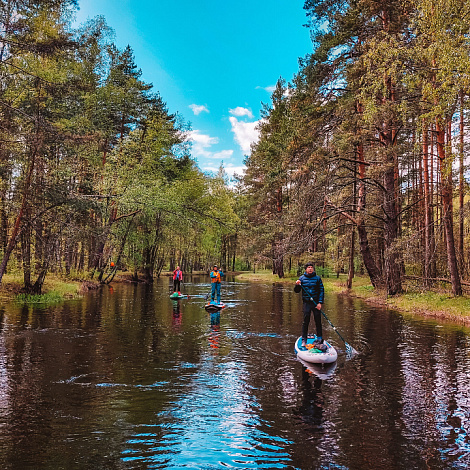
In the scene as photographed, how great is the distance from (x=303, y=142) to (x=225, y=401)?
752 inches

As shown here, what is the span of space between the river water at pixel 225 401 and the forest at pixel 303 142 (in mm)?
4394

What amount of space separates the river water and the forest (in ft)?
14.4

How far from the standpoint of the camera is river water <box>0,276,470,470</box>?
15.7 feet

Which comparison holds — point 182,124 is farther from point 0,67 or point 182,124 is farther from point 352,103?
point 0,67

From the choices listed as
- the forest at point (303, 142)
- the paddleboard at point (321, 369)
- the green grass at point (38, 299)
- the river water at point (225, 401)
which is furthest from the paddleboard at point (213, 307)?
the paddleboard at point (321, 369)

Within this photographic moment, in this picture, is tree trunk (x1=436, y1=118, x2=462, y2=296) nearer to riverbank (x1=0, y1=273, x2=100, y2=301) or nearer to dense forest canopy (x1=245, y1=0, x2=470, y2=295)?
dense forest canopy (x1=245, y1=0, x2=470, y2=295)

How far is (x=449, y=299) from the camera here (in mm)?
17078

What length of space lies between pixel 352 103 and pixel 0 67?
1690 centimetres

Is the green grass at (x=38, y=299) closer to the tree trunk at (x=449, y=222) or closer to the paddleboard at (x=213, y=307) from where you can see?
the paddleboard at (x=213, y=307)

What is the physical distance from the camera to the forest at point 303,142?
41.8 feet

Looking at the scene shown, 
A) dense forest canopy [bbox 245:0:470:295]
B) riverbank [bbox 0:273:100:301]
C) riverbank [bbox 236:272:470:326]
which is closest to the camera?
riverbank [bbox 236:272:470:326]

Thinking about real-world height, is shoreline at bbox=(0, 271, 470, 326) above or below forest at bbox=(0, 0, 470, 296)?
below

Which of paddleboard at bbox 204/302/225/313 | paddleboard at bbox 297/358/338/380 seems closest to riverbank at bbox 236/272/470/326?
paddleboard at bbox 297/358/338/380

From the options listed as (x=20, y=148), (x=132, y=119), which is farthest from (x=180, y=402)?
(x=132, y=119)
